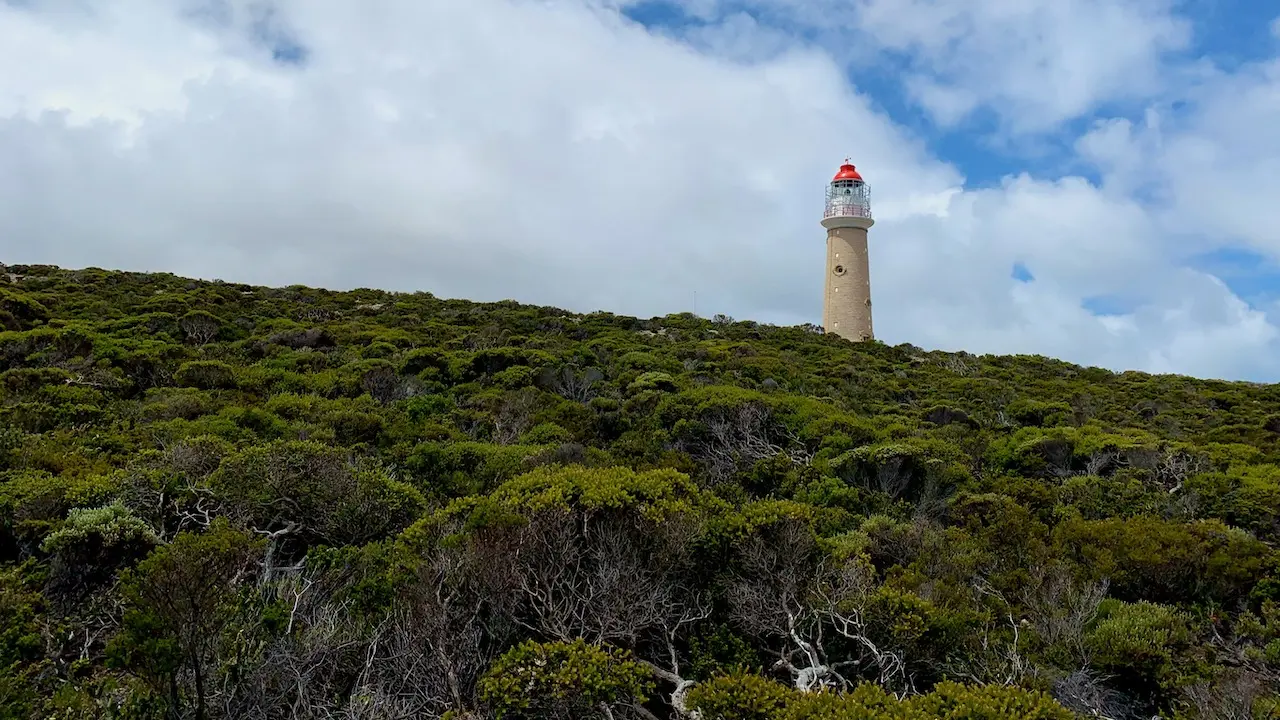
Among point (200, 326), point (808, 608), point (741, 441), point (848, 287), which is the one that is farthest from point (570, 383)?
point (848, 287)

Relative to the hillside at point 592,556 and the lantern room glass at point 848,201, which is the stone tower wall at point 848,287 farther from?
the hillside at point 592,556

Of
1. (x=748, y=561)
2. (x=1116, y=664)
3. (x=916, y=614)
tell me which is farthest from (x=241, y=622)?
(x=1116, y=664)

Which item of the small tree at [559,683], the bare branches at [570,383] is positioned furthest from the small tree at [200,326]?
the small tree at [559,683]

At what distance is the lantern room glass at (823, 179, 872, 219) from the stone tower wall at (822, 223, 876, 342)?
670 millimetres

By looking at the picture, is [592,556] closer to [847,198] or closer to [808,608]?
[808,608]

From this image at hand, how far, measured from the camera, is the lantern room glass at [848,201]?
33.3 metres

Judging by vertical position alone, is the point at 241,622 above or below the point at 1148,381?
below

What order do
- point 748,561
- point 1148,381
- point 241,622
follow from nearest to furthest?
point 241,622 < point 748,561 < point 1148,381

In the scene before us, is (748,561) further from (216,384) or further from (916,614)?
(216,384)

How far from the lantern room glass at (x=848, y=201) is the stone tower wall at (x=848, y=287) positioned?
0.67 m

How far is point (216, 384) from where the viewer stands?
1467 centimetres

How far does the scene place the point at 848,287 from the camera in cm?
3300

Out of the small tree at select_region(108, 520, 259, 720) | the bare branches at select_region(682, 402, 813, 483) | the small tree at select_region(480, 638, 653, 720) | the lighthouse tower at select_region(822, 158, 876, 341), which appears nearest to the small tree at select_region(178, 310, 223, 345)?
the bare branches at select_region(682, 402, 813, 483)

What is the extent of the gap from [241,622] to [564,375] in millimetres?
12266
